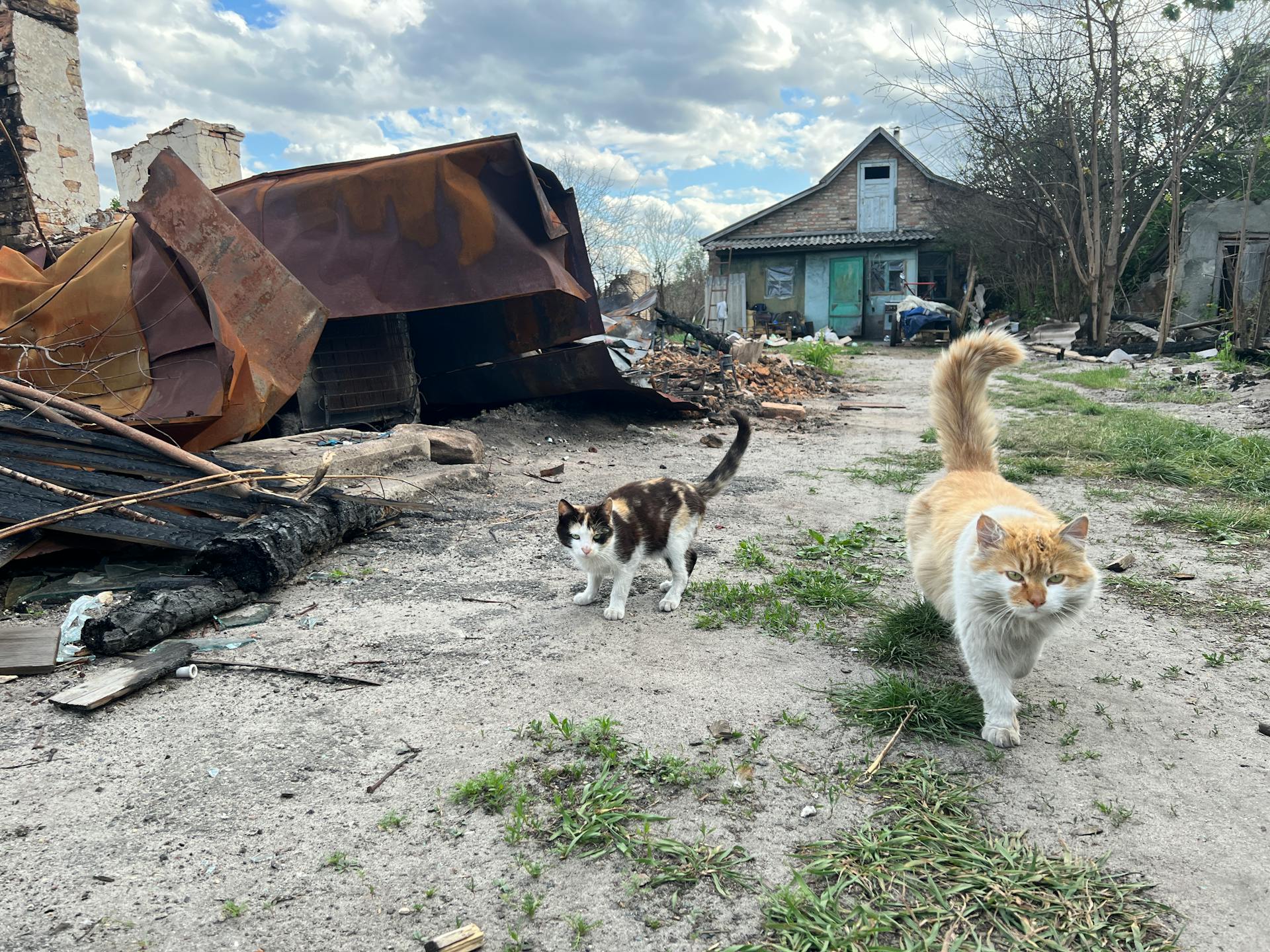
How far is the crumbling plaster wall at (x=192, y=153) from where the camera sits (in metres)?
11.2

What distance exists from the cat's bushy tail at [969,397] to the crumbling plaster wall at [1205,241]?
17.7 m

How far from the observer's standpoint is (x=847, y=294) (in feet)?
82.1

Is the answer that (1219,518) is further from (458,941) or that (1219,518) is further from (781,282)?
(781,282)

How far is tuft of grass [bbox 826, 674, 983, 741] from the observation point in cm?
244

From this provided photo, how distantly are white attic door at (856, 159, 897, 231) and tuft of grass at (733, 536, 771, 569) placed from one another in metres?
24.0

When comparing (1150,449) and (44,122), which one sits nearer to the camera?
(1150,449)

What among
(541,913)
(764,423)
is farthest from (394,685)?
(764,423)

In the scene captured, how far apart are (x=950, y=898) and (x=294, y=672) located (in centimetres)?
233

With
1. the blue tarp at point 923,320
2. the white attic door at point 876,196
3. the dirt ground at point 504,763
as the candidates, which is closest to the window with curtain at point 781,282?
the white attic door at point 876,196

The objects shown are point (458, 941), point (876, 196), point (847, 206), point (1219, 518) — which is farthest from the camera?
point (847, 206)

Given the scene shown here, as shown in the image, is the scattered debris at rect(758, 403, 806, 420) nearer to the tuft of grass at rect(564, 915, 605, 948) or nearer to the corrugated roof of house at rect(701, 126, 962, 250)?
the tuft of grass at rect(564, 915, 605, 948)

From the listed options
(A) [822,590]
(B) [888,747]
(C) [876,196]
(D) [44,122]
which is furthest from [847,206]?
(B) [888,747]

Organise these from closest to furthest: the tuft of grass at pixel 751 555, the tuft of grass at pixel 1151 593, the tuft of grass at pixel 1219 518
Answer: the tuft of grass at pixel 1151 593 → the tuft of grass at pixel 751 555 → the tuft of grass at pixel 1219 518

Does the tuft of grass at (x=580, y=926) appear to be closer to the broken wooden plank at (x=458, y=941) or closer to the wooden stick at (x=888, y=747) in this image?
the broken wooden plank at (x=458, y=941)
